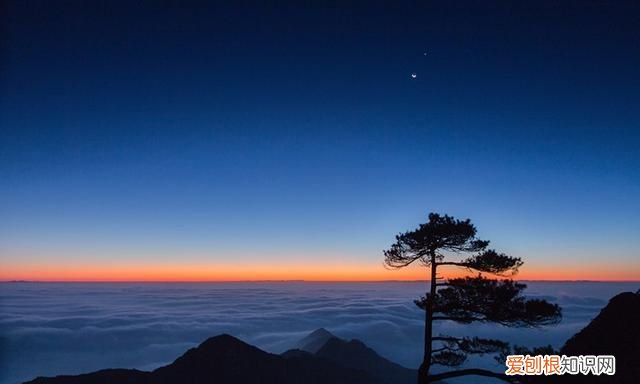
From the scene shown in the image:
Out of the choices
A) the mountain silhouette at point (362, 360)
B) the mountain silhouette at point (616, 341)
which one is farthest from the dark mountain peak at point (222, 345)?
the mountain silhouette at point (616, 341)

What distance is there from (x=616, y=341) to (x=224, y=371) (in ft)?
206

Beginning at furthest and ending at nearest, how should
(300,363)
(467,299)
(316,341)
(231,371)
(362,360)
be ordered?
(316,341) < (362,360) < (300,363) < (231,371) < (467,299)

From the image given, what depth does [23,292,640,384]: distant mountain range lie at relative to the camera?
59.8ft

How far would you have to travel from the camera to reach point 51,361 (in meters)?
198

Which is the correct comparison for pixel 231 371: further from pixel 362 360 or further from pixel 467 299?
pixel 467 299

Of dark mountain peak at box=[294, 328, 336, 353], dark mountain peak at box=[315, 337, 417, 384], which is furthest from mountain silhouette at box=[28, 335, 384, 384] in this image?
dark mountain peak at box=[294, 328, 336, 353]

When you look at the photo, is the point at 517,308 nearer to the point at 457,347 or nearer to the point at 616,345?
the point at 457,347

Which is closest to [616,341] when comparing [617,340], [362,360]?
[617,340]

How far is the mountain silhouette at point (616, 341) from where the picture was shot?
1539cm

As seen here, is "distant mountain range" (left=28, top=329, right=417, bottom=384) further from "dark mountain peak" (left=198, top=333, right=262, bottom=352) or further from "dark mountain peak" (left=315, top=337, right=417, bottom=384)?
"dark mountain peak" (left=315, top=337, right=417, bottom=384)

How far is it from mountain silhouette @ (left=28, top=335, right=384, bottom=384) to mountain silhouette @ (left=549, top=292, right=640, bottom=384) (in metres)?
58.8

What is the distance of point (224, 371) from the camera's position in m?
69.4

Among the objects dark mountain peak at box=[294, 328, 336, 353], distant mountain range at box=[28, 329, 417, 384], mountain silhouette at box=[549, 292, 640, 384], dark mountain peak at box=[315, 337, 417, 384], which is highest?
mountain silhouette at box=[549, 292, 640, 384]

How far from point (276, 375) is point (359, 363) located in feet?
126
